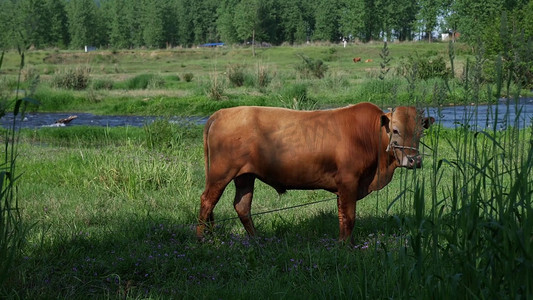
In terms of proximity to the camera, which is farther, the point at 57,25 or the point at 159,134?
the point at 57,25

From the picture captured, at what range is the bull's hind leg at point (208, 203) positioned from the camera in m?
5.91

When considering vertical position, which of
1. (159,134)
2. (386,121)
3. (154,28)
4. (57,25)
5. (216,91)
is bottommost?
(216,91)

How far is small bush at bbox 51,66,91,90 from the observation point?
101ft

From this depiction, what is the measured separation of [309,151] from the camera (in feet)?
19.0

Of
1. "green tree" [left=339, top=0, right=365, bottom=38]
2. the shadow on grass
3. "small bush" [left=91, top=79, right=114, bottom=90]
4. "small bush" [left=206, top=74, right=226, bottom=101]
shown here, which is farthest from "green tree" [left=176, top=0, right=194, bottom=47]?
the shadow on grass

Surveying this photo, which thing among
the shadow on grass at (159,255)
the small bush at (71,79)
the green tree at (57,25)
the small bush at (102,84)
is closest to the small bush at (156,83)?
the small bush at (102,84)

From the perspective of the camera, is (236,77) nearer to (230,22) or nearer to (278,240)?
(278,240)

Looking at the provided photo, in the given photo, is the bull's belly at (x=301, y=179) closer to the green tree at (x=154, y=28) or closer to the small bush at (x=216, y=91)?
the small bush at (x=216, y=91)

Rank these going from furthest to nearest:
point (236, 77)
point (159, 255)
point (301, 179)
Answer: point (236, 77) < point (301, 179) < point (159, 255)

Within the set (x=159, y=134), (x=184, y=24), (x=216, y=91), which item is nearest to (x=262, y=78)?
(x=216, y=91)

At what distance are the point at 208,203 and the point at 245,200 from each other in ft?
1.13

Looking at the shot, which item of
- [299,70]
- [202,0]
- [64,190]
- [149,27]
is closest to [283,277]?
[64,190]

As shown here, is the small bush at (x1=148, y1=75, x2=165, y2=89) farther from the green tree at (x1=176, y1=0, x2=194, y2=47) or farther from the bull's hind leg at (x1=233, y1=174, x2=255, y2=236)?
the green tree at (x1=176, y1=0, x2=194, y2=47)

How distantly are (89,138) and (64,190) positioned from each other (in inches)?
302
